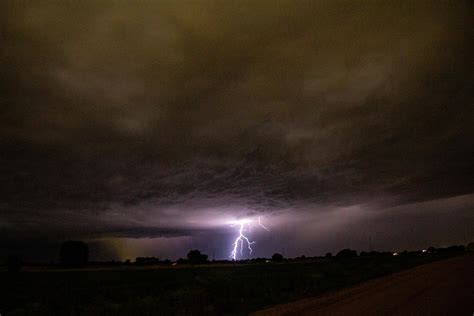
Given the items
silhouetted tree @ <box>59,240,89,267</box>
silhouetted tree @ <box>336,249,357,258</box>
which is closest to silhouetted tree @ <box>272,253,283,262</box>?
silhouetted tree @ <box>336,249,357,258</box>

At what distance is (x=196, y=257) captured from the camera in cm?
16388

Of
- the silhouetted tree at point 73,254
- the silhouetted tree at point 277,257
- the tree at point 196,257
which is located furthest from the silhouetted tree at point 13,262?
the silhouetted tree at point 277,257

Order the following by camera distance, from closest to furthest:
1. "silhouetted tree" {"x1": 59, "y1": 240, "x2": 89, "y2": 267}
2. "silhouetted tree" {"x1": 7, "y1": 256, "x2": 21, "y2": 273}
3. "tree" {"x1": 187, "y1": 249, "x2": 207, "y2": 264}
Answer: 1. "silhouetted tree" {"x1": 7, "y1": 256, "x2": 21, "y2": 273}
2. "silhouetted tree" {"x1": 59, "y1": 240, "x2": 89, "y2": 267}
3. "tree" {"x1": 187, "y1": 249, "x2": 207, "y2": 264}

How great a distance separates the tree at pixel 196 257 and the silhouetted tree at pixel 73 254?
4314 centimetres

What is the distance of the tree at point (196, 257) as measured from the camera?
162 m

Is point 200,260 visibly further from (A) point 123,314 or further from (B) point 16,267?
(A) point 123,314

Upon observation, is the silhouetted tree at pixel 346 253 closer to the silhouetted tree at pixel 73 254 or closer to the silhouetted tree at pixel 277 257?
the silhouetted tree at pixel 277 257

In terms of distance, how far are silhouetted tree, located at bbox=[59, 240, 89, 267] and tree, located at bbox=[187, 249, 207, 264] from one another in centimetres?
4314

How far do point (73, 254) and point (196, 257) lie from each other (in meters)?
50.1

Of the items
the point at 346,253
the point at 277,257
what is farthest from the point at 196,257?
the point at 346,253

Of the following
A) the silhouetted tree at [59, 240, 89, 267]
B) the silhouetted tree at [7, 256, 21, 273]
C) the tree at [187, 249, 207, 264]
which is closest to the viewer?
the silhouetted tree at [7, 256, 21, 273]

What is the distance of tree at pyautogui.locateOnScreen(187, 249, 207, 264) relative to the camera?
16215 centimetres

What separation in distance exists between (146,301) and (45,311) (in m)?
5.07

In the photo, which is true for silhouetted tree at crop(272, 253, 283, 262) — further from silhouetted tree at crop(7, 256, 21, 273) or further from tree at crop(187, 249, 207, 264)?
silhouetted tree at crop(7, 256, 21, 273)
